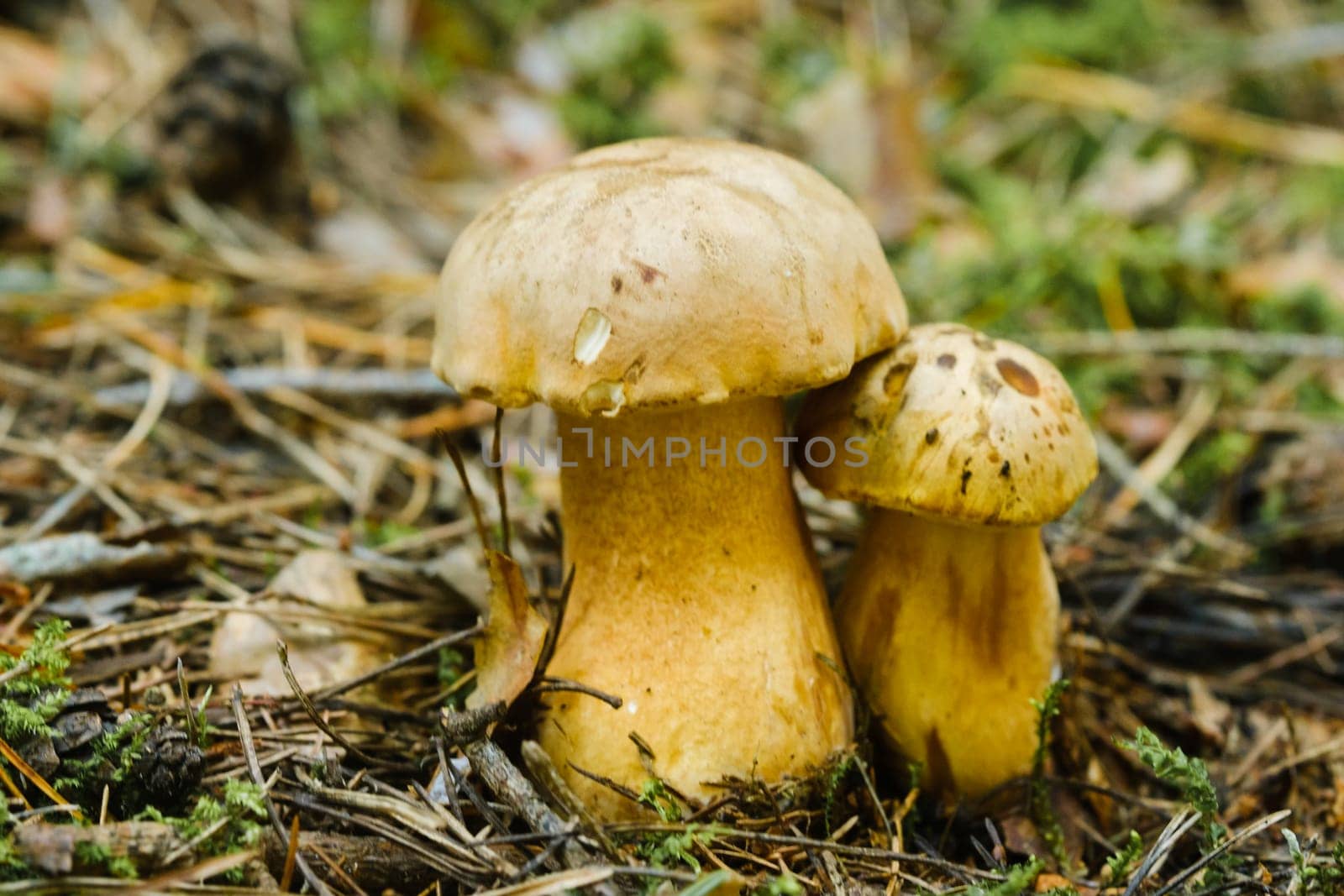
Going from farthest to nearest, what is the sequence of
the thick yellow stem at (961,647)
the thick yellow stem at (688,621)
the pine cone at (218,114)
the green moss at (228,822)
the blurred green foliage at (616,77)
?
the blurred green foliage at (616,77)
the pine cone at (218,114)
the thick yellow stem at (961,647)
the thick yellow stem at (688,621)
the green moss at (228,822)

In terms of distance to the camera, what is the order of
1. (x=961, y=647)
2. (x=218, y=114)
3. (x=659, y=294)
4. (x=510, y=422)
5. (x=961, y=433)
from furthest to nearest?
(x=218, y=114) → (x=510, y=422) → (x=961, y=647) → (x=961, y=433) → (x=659, y=294)

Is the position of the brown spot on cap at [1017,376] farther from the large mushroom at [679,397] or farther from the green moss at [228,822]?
the green moss at [228,822]

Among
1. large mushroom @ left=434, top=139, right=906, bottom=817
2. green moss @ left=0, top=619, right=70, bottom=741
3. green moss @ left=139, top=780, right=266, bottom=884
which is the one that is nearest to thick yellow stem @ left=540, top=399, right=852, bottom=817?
large mushroom @ left=434, top=139, right=906, bottom=817

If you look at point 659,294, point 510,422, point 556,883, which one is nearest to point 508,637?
point 556,883

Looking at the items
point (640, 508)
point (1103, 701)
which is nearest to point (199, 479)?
point (640, 508)

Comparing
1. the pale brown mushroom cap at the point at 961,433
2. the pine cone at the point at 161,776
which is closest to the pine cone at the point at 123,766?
the pine cone at the point at 161,776

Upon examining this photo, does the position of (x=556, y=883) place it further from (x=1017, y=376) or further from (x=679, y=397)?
(x=1017, y=376)
